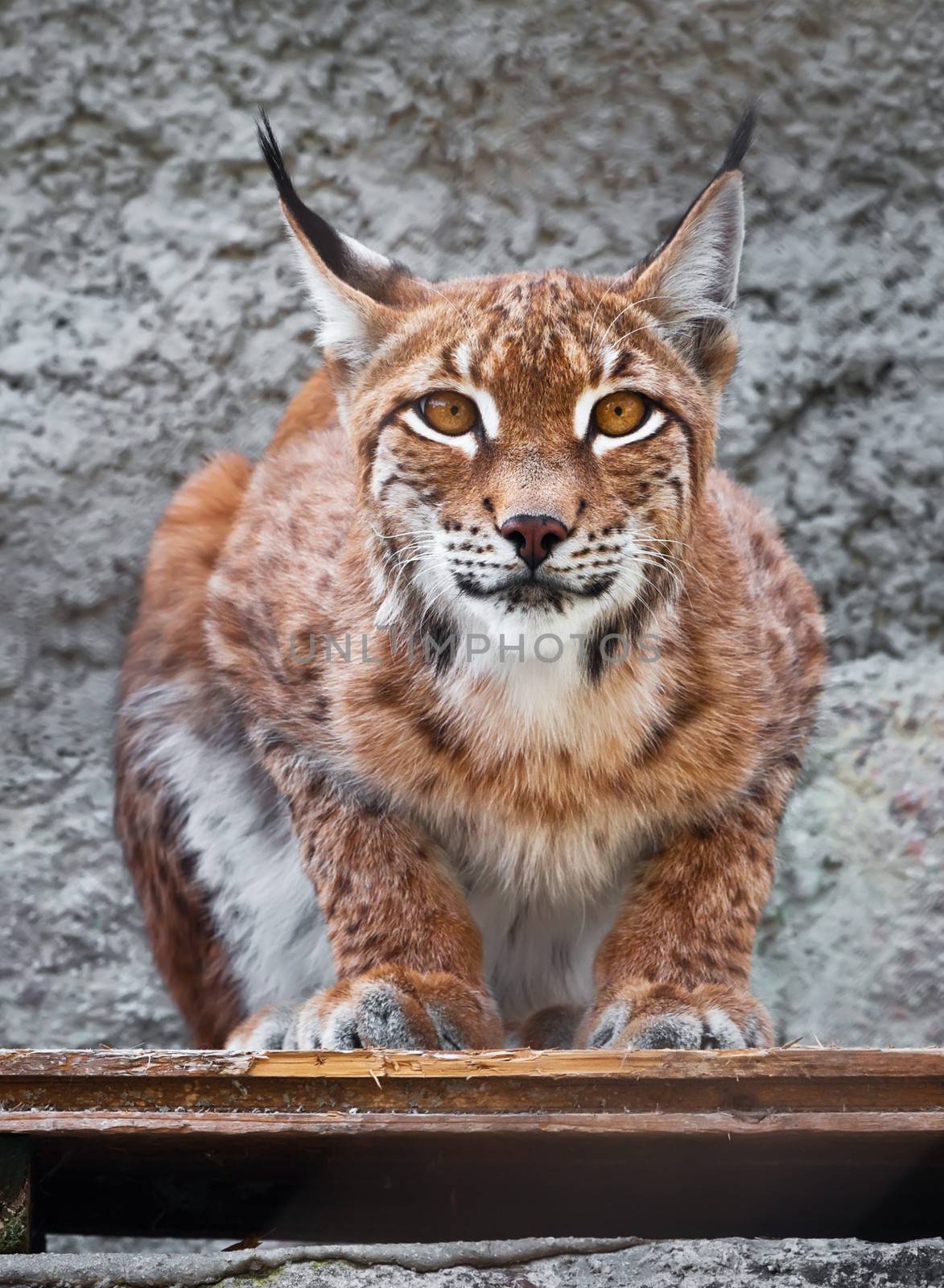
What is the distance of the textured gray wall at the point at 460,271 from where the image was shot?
4480mm

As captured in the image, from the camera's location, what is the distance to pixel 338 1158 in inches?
86.5

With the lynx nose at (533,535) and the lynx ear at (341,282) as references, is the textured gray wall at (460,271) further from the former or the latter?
the lynx nose at (533,535)

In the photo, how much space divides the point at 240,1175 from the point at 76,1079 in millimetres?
321

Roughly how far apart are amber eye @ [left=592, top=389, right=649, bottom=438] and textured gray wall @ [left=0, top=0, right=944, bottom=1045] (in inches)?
74.5

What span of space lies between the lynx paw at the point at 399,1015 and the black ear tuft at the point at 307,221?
1272 mm

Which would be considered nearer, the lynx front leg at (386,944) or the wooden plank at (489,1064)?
the wooden plank at (489,1064)

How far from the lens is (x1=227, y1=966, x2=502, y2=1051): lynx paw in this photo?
8.71 ft

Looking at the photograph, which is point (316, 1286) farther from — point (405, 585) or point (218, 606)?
point (218, 606)

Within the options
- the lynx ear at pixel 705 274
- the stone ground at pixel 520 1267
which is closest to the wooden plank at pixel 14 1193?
the stone ground at pixel 520 1267

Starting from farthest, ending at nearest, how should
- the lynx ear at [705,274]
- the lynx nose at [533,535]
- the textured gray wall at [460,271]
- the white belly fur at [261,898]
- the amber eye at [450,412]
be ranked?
the textured gray wall at [460,271] → the white belly fur at [261,898] → the lynx ear at [705,274] → the amber eye at [450,412] → the lynx nose at [533,535]

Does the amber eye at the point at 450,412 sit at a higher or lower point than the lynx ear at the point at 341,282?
lower

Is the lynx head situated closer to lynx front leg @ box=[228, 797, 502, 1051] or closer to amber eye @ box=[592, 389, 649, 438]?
amber eye @ box=[592, 389, 649, 438]

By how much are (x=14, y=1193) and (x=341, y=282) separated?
1.64m

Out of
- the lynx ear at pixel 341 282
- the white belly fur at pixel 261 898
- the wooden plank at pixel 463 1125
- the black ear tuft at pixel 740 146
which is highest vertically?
the black ear tuft at pixel 740 146
